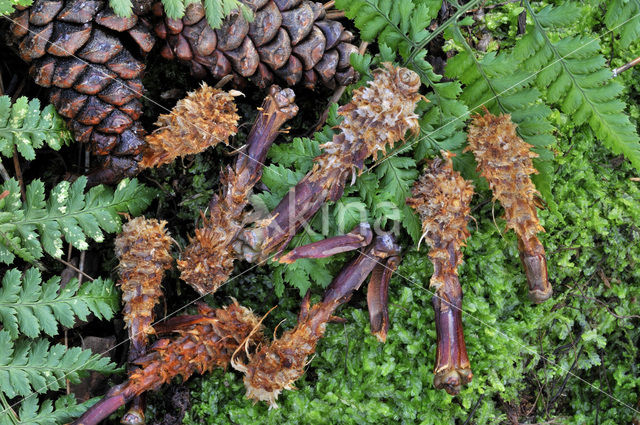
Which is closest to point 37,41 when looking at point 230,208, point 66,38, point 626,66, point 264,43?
point 66,38

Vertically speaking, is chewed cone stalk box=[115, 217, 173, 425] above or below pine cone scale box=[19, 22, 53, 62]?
below

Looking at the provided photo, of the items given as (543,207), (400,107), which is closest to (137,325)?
(400,107)

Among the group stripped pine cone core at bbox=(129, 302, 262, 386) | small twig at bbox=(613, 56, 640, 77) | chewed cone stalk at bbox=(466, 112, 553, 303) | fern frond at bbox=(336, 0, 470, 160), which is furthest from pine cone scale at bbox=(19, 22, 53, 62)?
small twig at bbox=(613, 56, 640, 77)

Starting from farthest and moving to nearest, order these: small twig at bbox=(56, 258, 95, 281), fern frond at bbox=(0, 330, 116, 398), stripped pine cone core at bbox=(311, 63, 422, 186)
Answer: small twig at bbox=(56, 258, 95, 281), fern frond at bbox=(0, 330, 116, 398), stripped pine cone core at bbox=(311, 63, 422, 186)

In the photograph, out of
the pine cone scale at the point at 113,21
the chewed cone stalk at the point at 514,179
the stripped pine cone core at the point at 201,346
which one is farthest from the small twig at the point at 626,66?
the pine cone scale at the point at 113,21

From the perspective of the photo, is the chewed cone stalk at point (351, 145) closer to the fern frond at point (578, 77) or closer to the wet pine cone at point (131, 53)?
the wet pine cone at point (131, 53)

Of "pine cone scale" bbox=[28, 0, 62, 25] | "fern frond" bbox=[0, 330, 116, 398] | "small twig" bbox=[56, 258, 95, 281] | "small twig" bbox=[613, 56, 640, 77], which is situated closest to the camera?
"pine cone scale" bbox=[28, 0, 62, 25]

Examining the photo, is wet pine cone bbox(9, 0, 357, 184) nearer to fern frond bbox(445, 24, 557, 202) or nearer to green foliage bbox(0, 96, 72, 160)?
green foliage bbox(0, 96, 72, 160)

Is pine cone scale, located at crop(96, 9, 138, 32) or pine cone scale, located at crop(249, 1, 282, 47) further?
pine cone scale, located at crop(249, 1, 282, 47)
